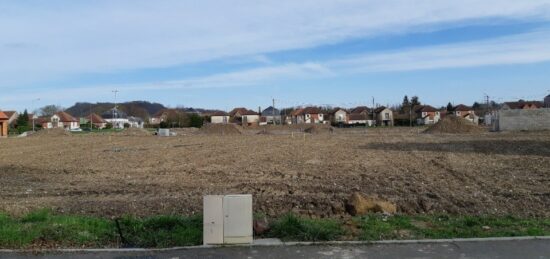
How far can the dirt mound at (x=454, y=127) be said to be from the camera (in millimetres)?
62237

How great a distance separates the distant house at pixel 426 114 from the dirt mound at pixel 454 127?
192 ft

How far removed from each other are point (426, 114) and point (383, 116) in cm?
1174

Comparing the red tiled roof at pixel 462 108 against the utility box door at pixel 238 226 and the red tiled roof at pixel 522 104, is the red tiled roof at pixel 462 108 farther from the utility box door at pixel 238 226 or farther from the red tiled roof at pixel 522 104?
the utility box door at pixel 238 226

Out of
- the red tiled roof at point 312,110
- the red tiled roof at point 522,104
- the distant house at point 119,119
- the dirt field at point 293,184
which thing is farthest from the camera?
the distant house at point 119,119

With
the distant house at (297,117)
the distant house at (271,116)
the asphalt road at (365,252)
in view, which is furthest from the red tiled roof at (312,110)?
the asphalt road at (365,252)

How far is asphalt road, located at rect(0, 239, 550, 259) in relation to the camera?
238 inches

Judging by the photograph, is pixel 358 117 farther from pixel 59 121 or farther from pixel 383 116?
pixel 59 121

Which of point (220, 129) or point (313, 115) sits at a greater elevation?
point (313, 115)

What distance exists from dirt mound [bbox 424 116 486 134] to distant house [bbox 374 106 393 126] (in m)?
51.5

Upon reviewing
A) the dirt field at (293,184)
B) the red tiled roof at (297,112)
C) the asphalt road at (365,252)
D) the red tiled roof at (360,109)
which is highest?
the red tiled roof at (360,109)

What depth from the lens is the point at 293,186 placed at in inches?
550

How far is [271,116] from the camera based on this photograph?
518ft

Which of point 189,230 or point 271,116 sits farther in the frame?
point 271,116

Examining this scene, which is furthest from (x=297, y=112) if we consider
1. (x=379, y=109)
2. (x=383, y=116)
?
(x=383, y=116)
